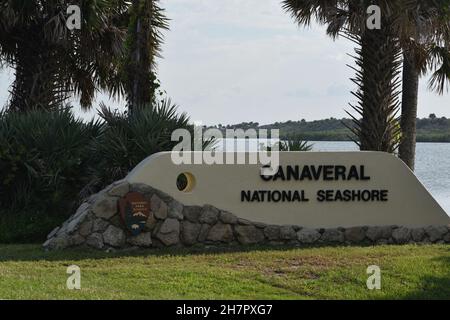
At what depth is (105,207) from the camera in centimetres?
1252

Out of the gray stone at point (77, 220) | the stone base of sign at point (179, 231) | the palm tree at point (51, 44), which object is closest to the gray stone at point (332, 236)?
the stone base of sign at point (179, 231)

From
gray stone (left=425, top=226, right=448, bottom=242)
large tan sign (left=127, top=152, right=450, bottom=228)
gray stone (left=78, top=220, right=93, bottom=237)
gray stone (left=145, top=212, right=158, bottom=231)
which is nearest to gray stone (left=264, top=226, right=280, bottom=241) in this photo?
large tan sign (left=127, top=152, right=450, bottom=228)

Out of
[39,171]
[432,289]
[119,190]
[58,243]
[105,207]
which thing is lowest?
[432,289]

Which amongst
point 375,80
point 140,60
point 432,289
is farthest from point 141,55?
point 432,289

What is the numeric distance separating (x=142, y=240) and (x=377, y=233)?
13.6ft

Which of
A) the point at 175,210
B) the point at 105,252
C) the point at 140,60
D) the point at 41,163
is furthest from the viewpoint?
the point at 140,60

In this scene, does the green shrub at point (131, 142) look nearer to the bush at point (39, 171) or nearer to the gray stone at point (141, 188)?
the bush at point (39, 171)

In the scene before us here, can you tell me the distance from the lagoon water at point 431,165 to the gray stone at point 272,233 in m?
1.48

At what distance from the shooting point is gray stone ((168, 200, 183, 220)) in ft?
41.9

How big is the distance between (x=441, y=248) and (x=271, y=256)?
306 centimetres

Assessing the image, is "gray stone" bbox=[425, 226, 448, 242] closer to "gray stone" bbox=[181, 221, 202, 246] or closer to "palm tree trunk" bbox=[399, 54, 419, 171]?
"gray stone" bbox=[181, 221, 202, 246]

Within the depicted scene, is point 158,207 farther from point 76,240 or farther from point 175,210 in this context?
point 76,240

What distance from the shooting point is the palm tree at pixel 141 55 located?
17.6 meters

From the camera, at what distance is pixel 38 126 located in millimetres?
14891
